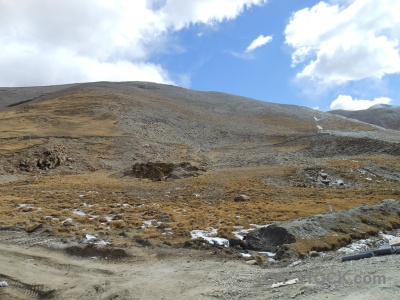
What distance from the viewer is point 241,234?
51.3ft

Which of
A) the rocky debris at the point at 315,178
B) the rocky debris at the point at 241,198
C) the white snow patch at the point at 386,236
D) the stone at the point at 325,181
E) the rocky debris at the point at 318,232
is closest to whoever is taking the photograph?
the rocky debris at the point at 318,232

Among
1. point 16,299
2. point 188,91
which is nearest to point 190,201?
point 16,299

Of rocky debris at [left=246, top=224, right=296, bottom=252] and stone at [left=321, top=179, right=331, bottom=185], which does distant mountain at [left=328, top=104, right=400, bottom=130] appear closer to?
stone at [left=321, top=179, right=331, bottom=185]

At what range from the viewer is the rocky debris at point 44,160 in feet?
150

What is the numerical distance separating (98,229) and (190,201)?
32.2ft

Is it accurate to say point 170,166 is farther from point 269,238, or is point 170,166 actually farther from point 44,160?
point 269,238

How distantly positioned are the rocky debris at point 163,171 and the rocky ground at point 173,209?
0.49 ft

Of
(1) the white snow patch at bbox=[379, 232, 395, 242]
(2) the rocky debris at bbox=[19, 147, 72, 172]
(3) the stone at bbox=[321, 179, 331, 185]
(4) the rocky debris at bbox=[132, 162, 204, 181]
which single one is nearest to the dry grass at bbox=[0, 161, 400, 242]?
(4) the rocky debris at bbox=[132, 162, 204, 181]

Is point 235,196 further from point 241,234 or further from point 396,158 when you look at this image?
point 396,158

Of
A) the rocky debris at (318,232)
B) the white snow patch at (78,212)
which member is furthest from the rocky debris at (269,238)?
the white snow patch at (78,212)

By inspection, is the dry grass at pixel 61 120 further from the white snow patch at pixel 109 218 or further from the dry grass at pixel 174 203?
the white snow patch at pixel 109 218

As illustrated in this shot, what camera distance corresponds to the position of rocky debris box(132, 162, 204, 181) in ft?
128

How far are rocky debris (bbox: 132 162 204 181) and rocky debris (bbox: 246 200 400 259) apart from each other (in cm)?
2312

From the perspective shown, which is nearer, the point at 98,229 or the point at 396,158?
the point at 98,229
